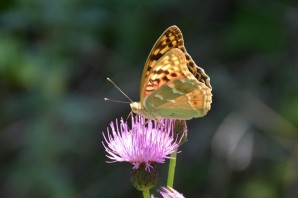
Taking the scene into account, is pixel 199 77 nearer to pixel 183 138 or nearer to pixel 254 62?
pixel 183 138

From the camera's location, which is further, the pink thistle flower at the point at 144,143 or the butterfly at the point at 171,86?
the butterfly at the point at 171,86

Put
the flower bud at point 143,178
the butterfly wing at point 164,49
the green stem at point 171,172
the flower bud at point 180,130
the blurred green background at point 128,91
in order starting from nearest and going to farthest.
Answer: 1. the green stem at point 171,172
2. the flower bud at point 143,178
3. the flower bud at point 180,130
4. the butterfly wing at point 164,49
5. the blurred green background at point 128,91

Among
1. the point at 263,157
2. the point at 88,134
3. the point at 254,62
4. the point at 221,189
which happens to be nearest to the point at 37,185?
the point at 88,134

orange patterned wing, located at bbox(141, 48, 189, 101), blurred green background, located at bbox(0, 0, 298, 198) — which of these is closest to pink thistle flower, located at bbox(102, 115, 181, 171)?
orange patterned wing, located at bbox(141, 48, 189, 101)

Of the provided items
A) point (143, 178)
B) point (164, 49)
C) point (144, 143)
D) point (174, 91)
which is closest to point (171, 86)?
point (174, 91)

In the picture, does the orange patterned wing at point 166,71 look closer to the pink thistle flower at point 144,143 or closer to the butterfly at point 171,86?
the butterfly at point 171,86

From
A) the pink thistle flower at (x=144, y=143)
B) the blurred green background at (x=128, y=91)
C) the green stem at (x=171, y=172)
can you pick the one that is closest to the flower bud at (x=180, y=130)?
the pink thistle flower at (x=144, y=143)
